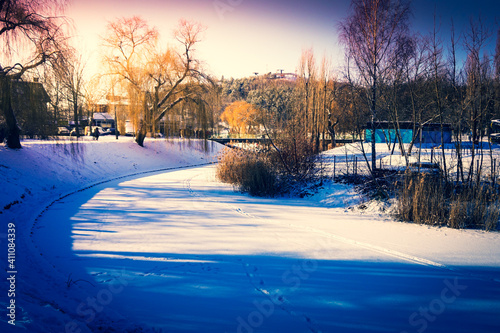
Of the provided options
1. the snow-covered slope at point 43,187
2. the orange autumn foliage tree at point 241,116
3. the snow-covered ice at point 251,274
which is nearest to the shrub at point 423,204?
the snow-covered ice at point 251,274

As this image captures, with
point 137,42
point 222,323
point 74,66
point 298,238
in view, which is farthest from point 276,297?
point 137,42

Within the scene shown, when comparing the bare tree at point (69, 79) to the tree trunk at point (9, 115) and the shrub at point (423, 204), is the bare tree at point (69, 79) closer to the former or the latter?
the tree trunk at point (9, 115)

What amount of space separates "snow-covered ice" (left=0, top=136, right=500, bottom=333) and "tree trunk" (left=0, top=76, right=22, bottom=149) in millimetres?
4675

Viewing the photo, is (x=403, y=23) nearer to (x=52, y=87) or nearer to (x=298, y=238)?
(x=298, y=238)

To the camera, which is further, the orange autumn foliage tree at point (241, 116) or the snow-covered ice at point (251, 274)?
the orange autumn foliage tree at point (241, 116)

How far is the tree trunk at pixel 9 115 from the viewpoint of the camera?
1108cm

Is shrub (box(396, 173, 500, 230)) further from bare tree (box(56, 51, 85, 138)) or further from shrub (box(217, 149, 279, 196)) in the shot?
bare tree (box(56, 51, 85, 138))

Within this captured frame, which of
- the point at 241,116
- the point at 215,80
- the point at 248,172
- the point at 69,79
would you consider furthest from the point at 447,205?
the point at 241,116

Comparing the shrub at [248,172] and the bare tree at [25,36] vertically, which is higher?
the bare tree at [25,36]

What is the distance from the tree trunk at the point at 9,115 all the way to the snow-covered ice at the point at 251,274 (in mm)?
4675

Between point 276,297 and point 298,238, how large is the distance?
292 centimetres

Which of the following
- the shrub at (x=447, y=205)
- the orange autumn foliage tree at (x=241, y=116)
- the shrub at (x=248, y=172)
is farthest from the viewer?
the orange autumn foliage tree at (x=241, y=116)

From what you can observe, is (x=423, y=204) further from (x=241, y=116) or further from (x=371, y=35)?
(x=241, y=116)

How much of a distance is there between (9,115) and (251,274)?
12788 mm
